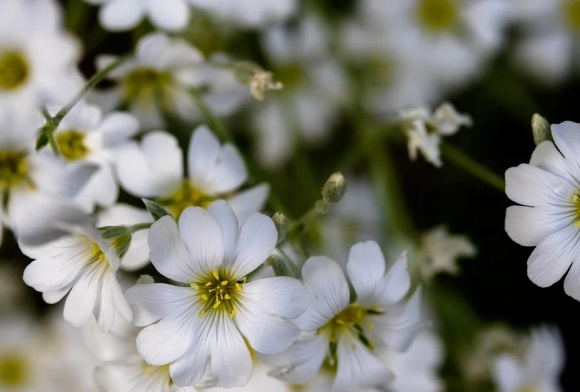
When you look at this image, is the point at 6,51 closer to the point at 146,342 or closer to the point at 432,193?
the point at 146,342

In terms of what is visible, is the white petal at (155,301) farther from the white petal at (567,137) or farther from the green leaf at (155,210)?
the white petal at (567,137)

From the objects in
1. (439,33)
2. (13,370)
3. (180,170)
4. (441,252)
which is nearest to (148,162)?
(180,170)

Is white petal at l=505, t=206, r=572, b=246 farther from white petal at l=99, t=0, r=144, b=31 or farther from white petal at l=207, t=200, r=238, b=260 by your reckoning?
white petal at l=99, t=0, r=144, b=31

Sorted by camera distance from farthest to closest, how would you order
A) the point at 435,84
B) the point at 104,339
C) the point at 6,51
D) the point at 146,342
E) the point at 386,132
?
the point at 435,84
the point at 386,132
the point at 6,51
the point at 104,339
the point at 146,342

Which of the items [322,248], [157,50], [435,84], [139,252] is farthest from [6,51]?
[435,84]

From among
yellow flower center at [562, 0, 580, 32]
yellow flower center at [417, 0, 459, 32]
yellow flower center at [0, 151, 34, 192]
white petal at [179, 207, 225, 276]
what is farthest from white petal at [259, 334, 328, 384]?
yellow flower center at [562, 0, 580, 32]
